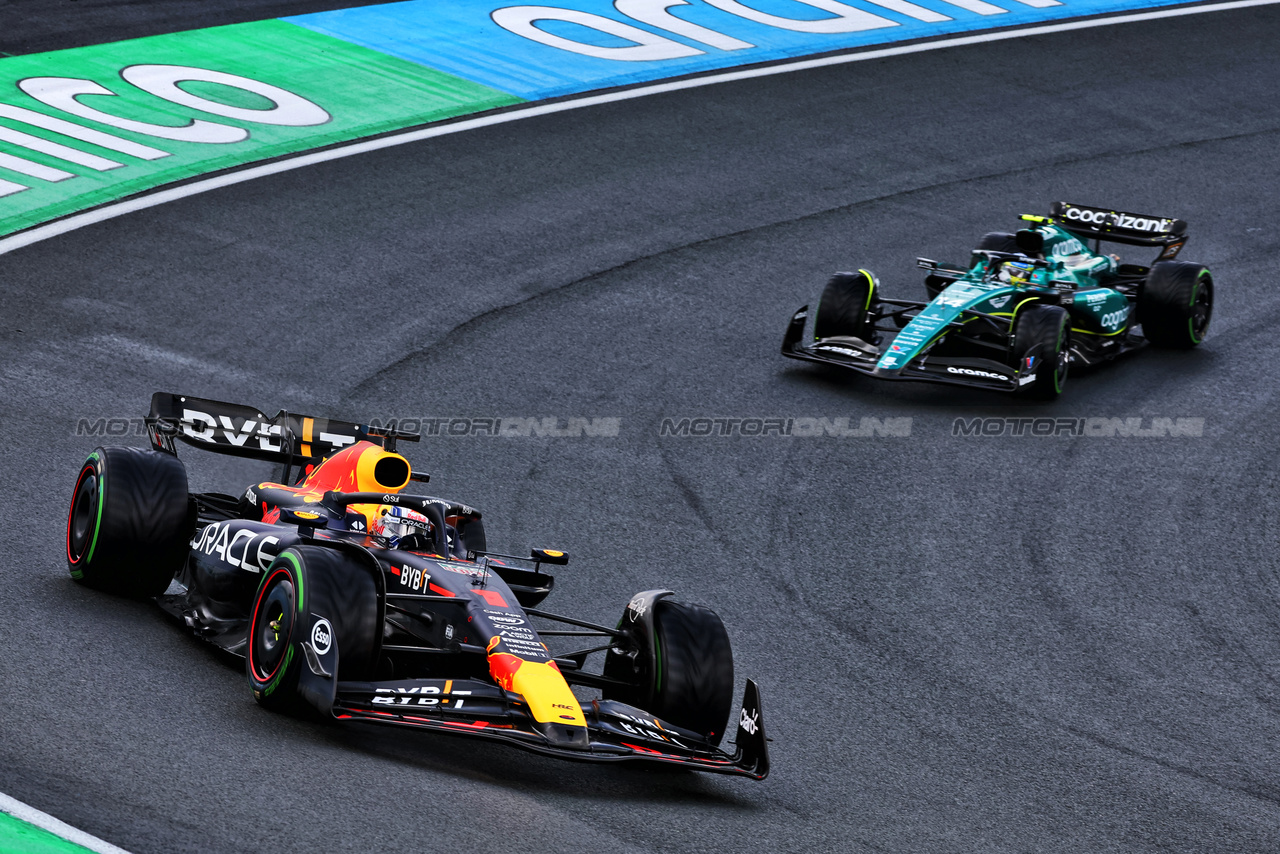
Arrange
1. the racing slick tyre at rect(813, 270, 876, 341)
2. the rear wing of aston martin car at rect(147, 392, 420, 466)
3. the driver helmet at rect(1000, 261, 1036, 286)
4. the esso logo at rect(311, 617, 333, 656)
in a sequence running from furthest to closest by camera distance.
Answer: the driver helmet at rect(1000, 261, 1036, 286), the racing slick tyre at rect(813, 270, 876, 341), the rear wing of aston martin car at rect(147, 392, 420, 466), the esso logo at rect(311, 617, 333, 656)

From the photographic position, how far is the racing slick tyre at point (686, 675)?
8.76 meters

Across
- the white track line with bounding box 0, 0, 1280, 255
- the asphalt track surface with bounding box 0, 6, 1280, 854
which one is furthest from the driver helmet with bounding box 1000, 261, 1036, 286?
the white track line with bounding box 0, 0, 1280, 255

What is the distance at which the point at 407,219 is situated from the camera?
60.3 feet

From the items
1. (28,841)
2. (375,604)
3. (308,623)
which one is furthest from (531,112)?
(28,841)

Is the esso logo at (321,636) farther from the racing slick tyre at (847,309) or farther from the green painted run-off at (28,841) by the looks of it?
the racing slick tyre at (847,309)

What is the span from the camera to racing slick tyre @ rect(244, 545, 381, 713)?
798 centimetres

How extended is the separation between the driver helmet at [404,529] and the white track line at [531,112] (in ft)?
29.7

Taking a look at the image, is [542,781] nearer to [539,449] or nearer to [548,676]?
[548,676]

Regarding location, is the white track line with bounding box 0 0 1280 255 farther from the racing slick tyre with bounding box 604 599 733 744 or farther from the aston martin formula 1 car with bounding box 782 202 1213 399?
the racing slick tyre with bounding box 604 599 733 744

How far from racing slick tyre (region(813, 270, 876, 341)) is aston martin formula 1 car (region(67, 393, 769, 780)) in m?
6.25

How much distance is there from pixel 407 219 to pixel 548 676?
11.1 meters

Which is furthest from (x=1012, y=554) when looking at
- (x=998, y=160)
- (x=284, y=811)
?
(x=998, y=160)

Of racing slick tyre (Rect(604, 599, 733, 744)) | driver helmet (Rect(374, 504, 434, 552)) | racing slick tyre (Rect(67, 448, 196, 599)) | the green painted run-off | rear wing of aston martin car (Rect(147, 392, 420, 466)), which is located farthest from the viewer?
rear wing of aston martin car (Rect(147, 392, 420, 466))

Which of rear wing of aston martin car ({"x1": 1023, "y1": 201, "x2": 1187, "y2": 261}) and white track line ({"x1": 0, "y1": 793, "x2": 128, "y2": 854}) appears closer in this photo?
white track line ({"x1": 0, "y1": 793, "x2": 128, "y2": 854})
